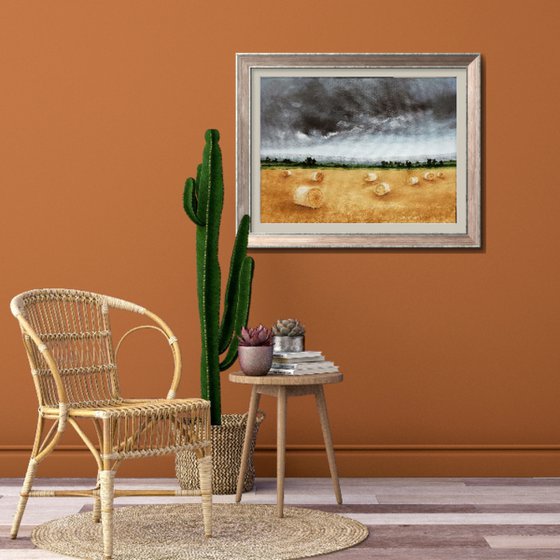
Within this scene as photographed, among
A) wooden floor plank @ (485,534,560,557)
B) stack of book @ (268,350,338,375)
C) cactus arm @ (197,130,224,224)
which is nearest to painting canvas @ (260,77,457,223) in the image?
cactus arm @ (197,130,224,224)

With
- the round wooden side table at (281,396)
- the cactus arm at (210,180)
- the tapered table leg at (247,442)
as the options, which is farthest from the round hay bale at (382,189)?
the tapered table leg at (247,442)

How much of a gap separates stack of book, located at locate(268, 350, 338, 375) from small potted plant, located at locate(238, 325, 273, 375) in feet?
0.25

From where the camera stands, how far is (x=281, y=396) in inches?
135

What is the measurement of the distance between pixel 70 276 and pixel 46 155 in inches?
21.9

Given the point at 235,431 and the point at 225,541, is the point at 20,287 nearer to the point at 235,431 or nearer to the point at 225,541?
the point at 235,431

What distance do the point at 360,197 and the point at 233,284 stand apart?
2.37 feet

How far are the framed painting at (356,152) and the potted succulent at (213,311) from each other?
0.38 metres

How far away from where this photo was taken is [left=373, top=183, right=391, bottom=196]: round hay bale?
166 inches

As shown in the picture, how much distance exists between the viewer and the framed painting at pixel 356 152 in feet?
13.8

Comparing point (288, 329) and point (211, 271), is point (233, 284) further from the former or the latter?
point (288, 329)

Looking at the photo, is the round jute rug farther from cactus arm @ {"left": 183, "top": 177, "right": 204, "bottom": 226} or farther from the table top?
cactus arm @ {"left": 183, "top": 177, "right": 204, "bottom": 226}

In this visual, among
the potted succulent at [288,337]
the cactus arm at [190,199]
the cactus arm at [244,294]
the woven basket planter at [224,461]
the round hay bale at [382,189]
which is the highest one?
the round hay bale at [382,189]

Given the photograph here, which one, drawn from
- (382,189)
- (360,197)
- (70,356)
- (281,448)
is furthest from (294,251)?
(70,356)

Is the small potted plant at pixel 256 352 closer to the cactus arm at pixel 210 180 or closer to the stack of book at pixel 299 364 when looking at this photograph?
the stack of book at pixel 299 364
